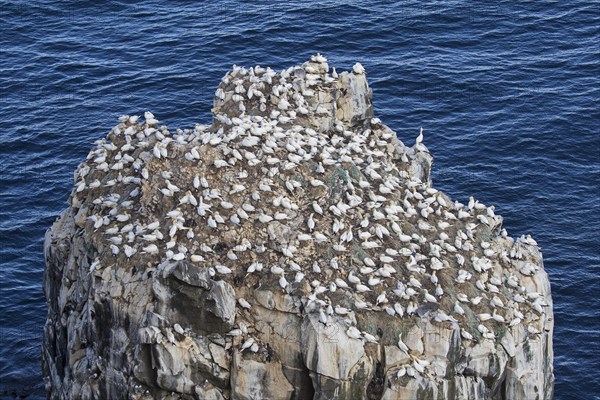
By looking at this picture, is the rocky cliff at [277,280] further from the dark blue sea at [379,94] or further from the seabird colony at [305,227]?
the dark blue sea at [379,94]

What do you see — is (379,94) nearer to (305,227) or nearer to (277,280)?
(305,227)

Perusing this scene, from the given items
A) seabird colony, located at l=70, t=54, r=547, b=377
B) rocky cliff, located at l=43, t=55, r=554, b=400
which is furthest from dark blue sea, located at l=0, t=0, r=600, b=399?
seabird colony, located at l=70, t=54, r=547, b=377

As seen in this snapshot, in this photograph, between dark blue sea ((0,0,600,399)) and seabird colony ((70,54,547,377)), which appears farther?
dark blue sea ((0,0,600,399))

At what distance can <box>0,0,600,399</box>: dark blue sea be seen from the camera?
222ft

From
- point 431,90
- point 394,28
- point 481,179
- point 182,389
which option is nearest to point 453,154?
point 481,179

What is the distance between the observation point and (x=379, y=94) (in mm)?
84625

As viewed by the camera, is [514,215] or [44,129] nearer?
[514,215]

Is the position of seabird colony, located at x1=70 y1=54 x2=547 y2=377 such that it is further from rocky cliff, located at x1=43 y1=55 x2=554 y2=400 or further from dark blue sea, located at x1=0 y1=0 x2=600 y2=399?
dark blue sea, located at x1=0 y1=0 x2=600 y2=399

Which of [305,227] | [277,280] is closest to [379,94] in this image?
[305,227]

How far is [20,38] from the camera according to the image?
312 feet

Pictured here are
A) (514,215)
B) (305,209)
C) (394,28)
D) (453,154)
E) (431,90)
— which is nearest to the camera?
(305,209)

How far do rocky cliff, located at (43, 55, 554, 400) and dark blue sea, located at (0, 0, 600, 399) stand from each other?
37.0 ft

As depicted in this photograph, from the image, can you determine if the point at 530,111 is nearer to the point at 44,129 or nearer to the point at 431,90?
the point at 431,90

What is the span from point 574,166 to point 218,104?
28.3 m
